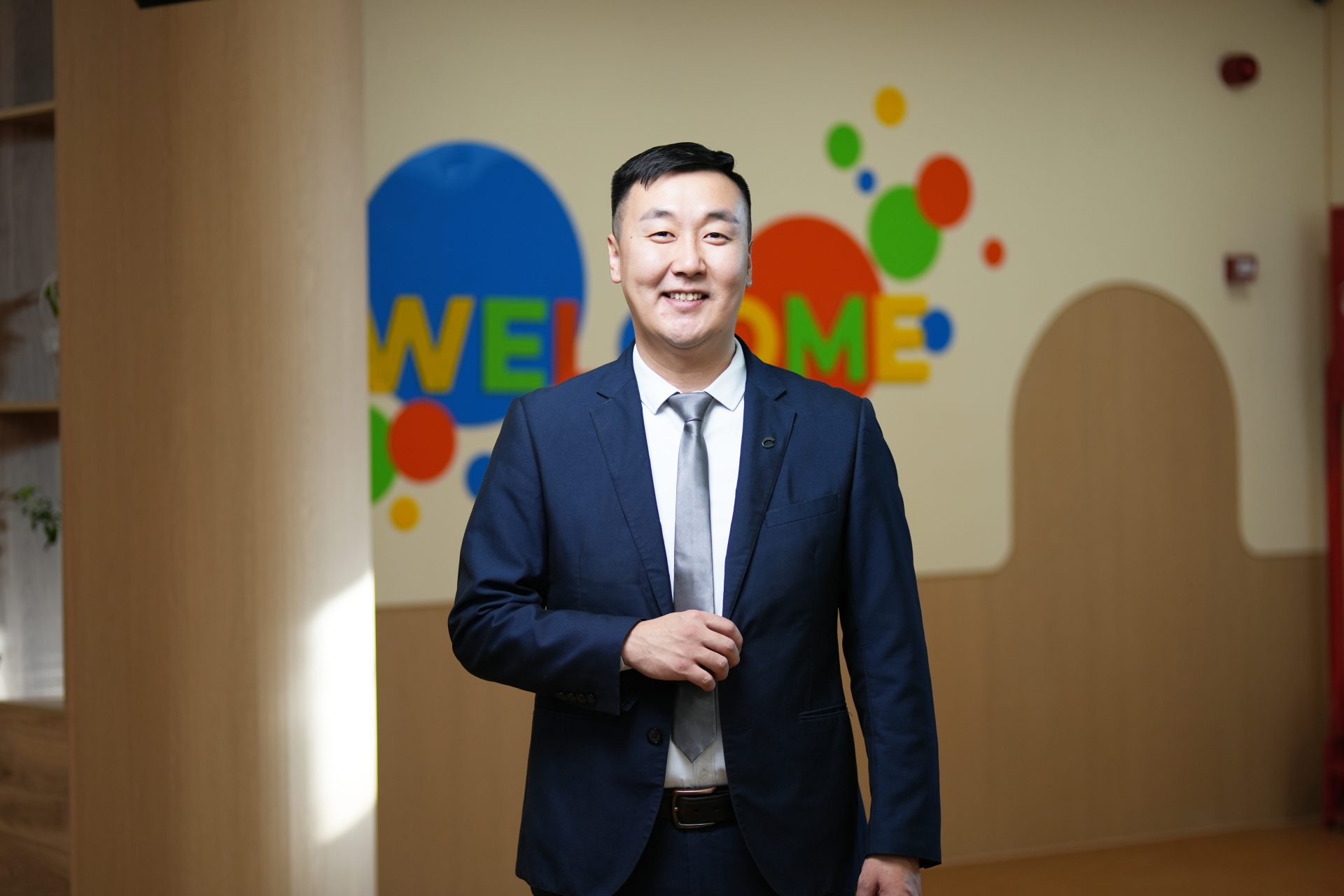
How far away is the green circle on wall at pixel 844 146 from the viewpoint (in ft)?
14.3

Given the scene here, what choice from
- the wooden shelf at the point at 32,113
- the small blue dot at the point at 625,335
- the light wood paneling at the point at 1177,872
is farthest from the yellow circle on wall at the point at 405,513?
the light wood paneling at the point at 1177,872

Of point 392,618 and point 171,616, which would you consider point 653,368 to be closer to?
point 171,616

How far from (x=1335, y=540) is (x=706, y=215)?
418cm

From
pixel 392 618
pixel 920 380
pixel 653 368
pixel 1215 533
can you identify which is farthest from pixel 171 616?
pixel 1215 533

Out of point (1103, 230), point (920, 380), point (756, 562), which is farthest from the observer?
point (1103, 230)

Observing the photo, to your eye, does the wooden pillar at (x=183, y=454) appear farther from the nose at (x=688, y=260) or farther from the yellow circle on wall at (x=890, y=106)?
the yellow circle on wall at (x=890, y=106)

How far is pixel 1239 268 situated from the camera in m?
4.92

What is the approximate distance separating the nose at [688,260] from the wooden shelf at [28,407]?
5.56 feet

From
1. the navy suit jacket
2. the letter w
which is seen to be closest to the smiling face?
the navy suit jacket

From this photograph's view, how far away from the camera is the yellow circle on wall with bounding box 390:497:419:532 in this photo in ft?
12.5

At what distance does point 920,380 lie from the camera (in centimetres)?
447

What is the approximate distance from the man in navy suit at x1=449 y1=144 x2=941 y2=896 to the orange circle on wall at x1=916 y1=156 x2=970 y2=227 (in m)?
2.90

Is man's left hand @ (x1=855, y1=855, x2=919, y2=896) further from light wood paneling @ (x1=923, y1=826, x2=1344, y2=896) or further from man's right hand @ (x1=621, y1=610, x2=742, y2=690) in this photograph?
light wood paneling @ (x1=923, y1=826, x2=1344, y2=896)

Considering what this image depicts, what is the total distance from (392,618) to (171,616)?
43.0 inches
